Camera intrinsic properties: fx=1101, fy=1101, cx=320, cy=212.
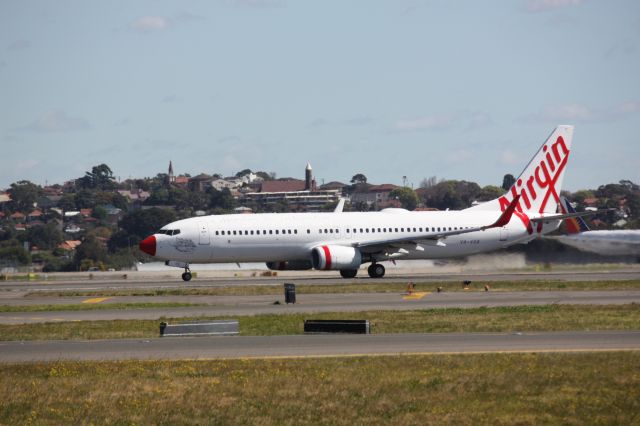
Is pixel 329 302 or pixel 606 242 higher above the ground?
pixel 606 242

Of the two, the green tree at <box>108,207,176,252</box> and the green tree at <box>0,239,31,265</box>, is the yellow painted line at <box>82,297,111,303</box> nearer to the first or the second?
the green tree at <box>0,239,31,265</box>

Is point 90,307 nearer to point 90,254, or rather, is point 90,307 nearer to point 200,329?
point 200,329

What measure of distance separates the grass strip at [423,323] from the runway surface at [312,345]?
1556mm

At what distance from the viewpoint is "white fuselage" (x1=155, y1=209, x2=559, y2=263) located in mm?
60688

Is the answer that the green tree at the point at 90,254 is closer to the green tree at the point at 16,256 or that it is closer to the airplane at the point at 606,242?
the green tree at the point at 16,256

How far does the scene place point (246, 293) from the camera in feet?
161

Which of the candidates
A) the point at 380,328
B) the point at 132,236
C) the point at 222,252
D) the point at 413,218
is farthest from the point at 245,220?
the point at 132,236

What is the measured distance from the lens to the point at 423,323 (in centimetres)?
3191

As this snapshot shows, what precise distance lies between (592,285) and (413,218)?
53.7ft

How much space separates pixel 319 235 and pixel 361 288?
38.9 ft

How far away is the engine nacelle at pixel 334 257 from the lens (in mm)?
60062

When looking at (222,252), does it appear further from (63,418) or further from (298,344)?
(63,418)

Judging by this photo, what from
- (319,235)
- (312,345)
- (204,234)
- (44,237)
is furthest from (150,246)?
(44,237)

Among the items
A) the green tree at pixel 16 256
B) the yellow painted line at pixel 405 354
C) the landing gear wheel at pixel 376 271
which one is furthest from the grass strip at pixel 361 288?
the green tree at pixel 16 256
